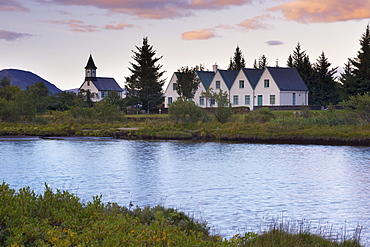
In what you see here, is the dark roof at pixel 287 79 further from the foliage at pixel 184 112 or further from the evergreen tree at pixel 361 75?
the foliage at pixel 184 112

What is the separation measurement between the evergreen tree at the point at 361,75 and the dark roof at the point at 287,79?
752 cm

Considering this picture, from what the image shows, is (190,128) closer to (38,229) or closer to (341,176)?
(341,176)

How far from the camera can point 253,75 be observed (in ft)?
227

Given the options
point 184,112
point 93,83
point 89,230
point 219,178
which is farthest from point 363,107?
point 93,83

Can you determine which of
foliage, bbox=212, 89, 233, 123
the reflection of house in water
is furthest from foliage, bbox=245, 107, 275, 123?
the reflection of house in water

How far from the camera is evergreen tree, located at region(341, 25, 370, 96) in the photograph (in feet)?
190

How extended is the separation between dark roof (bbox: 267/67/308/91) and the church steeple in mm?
54590

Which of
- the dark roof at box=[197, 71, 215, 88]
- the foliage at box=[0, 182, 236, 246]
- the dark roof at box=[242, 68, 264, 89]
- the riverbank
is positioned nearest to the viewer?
the foliage at box=[0, 182, 236, 246]

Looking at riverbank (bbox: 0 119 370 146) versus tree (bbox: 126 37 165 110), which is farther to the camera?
tree (bbox: 126 37 165 110)

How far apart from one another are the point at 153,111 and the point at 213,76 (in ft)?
33.7

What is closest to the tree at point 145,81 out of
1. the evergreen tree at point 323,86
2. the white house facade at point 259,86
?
the white house facade at point 259,86

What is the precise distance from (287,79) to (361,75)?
10886 mm

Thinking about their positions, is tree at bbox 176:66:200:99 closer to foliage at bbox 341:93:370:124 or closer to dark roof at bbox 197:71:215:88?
dark roof at bbox 197:71:215:88

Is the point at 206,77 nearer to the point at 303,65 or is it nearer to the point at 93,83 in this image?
the point at 303,65
